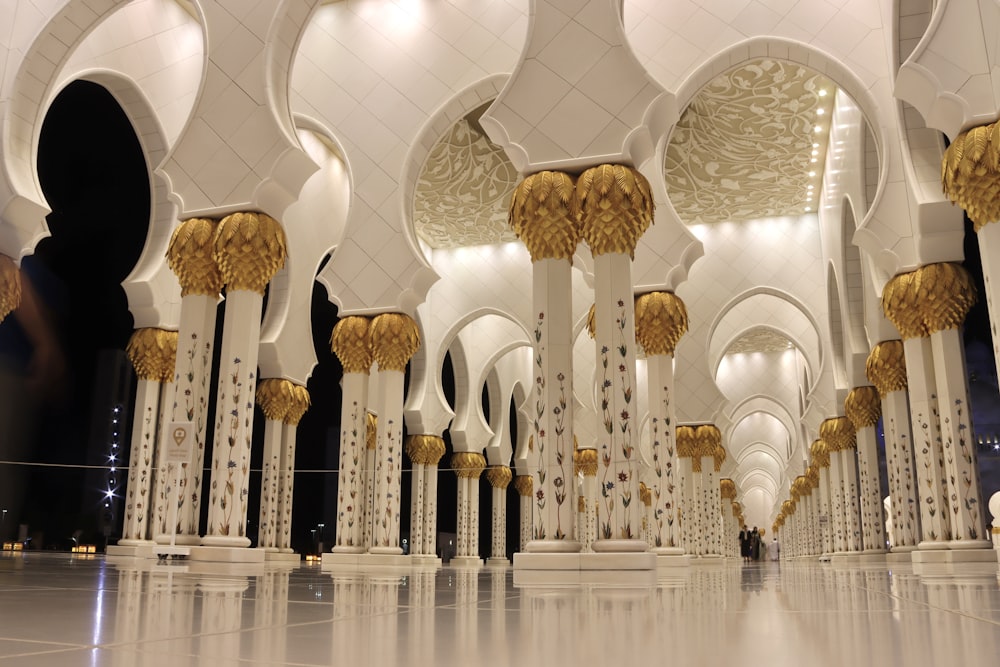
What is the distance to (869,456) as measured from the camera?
14.3m

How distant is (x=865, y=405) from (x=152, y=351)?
11.7 metres

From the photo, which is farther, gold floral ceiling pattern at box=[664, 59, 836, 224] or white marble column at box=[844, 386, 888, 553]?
white marble column at box=[844, 386, 888, 553]

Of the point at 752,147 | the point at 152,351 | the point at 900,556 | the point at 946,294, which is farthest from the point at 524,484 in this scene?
the point at 946,294

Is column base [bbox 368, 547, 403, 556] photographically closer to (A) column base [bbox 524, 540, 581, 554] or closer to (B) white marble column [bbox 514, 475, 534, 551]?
(A) column base [bbox 524, 540, 581, 554]

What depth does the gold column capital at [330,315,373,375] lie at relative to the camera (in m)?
10.7

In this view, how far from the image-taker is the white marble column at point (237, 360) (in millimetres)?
7637

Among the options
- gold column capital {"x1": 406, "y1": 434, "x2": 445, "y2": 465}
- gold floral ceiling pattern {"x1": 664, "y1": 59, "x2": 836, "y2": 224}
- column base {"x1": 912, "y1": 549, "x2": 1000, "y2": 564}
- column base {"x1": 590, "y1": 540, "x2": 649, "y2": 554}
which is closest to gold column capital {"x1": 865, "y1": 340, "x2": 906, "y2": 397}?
column base {"x1": 912, "y1": 549, "x2": 1000, "y2": 564}

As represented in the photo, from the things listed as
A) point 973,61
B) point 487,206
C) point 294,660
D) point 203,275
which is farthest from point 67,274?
point 294,660

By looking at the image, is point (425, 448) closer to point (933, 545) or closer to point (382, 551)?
point (382, 551)

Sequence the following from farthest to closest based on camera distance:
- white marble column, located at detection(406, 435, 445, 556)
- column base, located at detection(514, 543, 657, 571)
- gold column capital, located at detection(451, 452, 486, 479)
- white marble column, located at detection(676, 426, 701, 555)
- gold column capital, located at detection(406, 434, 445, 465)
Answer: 1. gold column capital, located at detection(451, 452, 486, 479)
2. gold column capital, located at detection(406, 434, 445, 465)
3. white marble column, located at detection(406, 435, 445, 556)
4. white marble column, located at detection(676, 426, 701, 555)
5. column base, located at detection(514, 543, 657, 571)

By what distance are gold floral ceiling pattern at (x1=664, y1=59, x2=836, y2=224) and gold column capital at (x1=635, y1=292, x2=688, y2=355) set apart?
357 cm

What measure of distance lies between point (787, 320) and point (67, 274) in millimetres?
15395

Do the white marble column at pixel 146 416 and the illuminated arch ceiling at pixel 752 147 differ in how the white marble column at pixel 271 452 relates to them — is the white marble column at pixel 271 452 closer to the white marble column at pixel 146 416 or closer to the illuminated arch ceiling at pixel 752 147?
the white marble column at pixel 146 416

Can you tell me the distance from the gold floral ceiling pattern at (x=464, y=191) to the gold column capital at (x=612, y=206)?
23.5ft
